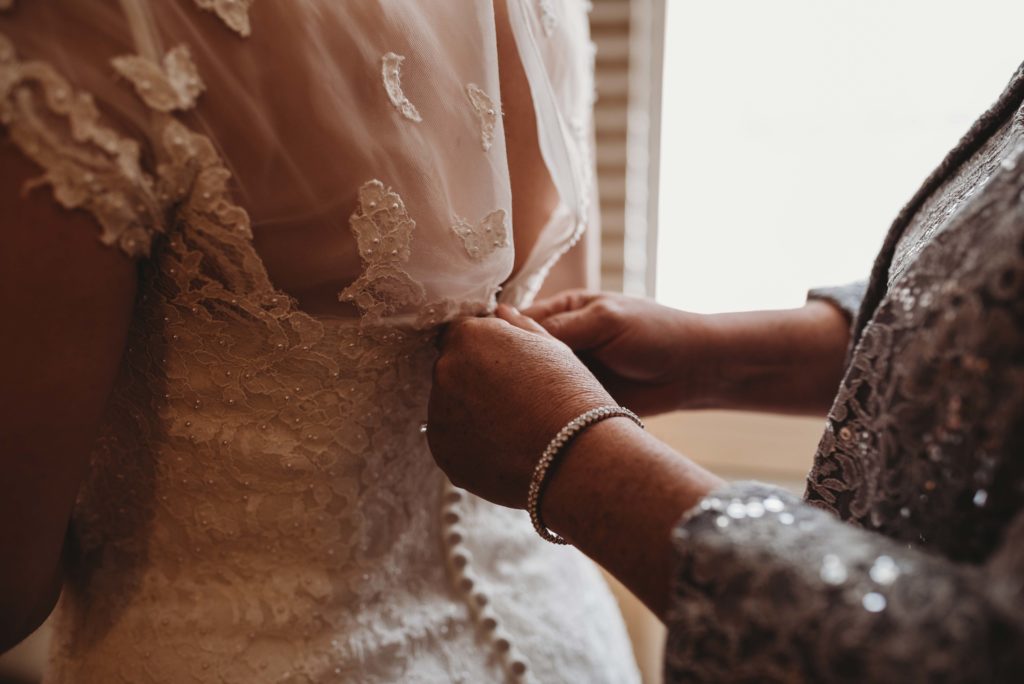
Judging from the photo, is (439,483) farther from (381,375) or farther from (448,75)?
(448,75)

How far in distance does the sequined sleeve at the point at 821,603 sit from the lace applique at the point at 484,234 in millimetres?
286


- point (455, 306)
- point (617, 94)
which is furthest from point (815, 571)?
point (617, 94)

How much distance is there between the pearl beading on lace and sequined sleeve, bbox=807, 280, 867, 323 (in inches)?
21.7

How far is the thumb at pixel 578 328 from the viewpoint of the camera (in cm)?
86

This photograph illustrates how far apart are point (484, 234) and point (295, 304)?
0.55 feet

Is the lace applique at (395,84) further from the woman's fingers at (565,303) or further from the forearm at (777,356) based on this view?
the forearm at (777,356)

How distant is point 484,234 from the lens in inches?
26.1

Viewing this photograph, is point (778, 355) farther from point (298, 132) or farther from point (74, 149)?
point (74, 149)

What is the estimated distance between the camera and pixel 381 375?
71 centimetres

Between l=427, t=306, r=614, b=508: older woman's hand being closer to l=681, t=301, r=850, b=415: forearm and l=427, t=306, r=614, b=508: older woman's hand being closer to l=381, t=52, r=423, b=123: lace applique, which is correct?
l=381, t=52, r=423, b=123: lace applique

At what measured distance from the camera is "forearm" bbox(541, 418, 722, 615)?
53 cm

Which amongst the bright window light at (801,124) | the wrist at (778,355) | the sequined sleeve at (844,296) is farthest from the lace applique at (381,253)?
the bright window light at (801,124)

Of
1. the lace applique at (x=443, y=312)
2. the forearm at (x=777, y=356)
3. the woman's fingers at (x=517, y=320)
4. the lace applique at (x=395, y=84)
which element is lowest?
the forearm at (x=777, y=356)

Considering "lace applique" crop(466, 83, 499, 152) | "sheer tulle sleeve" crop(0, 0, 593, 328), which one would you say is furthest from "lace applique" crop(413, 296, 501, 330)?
"lace applique" crop(466, 83, 499, 152)
